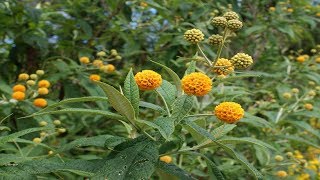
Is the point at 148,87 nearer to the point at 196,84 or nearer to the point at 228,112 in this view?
the point at 196,84

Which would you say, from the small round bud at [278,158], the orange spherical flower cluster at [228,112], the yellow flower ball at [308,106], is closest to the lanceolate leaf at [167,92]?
the orange spherical flower cluster at [228,112]

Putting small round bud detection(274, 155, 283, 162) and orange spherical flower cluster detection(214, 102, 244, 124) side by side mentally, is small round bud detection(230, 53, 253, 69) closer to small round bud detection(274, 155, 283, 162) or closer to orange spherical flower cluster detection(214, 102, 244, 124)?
orange spherical flower cluster detection(214, 102, 244, 124)

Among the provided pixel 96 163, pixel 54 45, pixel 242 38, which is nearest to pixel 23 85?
pixel 54 45

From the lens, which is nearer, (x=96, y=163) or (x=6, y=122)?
(x=96, y=163)

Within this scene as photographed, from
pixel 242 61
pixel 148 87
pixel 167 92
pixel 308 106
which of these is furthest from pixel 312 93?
pixel 148 87

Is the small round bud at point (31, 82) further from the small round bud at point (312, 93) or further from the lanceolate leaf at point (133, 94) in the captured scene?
the small round bud at point (312, 93)

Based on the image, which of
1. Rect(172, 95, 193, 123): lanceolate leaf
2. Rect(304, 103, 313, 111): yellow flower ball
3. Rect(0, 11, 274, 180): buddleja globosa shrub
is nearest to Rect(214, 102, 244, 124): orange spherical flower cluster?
Rect(0, 11, 274, 180): buddleja globosa shrub

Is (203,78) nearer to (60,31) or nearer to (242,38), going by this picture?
(60,31)
